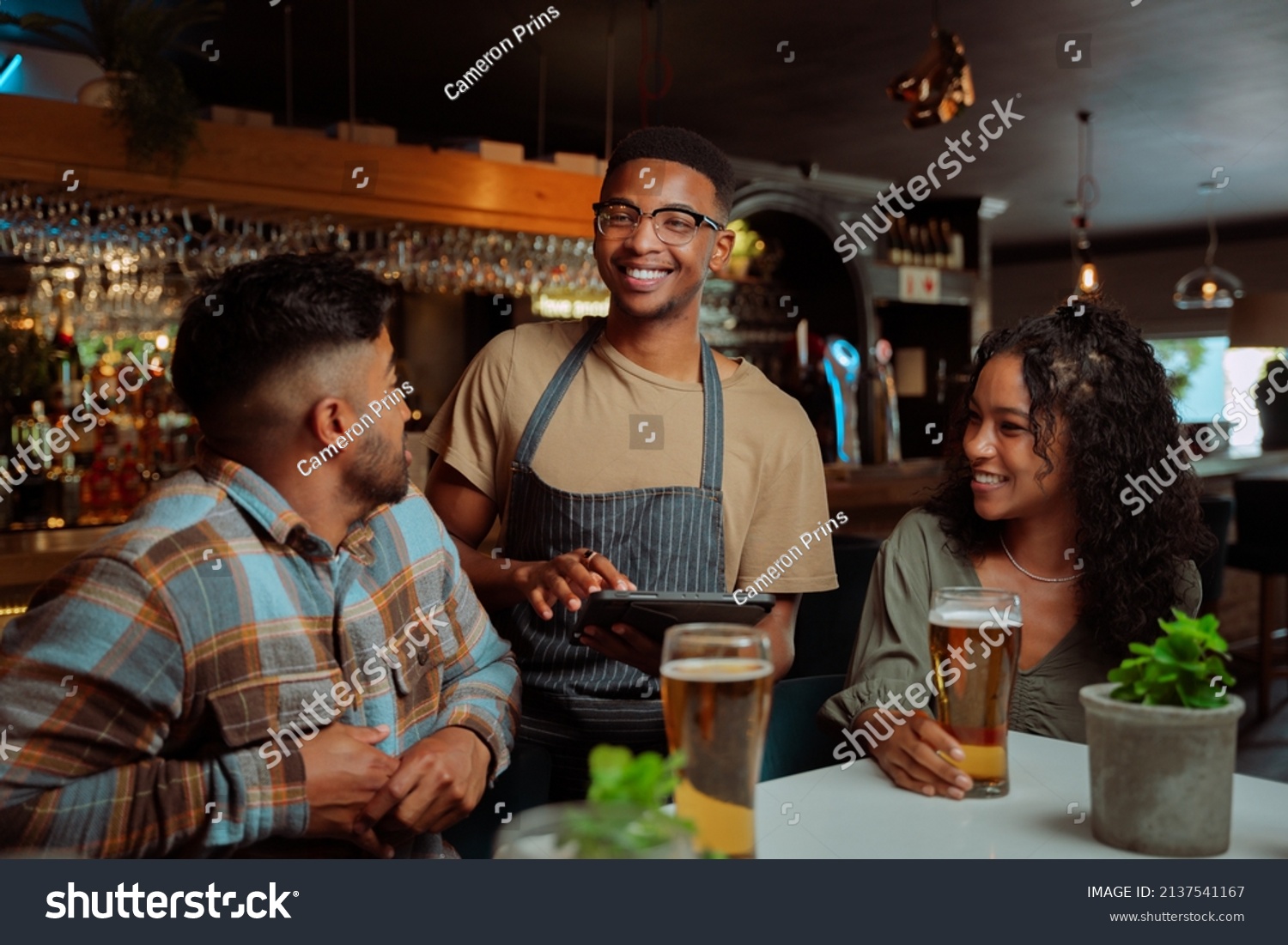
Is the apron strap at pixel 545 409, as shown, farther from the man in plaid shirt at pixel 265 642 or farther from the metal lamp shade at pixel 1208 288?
the metal lamp shade at pixel 1208 288

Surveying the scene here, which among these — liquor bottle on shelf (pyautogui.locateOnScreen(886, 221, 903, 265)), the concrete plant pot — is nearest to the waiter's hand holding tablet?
the concrete plant pot

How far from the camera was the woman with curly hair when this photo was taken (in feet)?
5.22

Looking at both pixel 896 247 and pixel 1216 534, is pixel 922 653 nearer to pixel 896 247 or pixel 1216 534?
pixel 1216 534

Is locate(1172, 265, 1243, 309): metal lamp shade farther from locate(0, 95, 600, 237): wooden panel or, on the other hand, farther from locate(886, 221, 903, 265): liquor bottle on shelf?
locate(0, 95, 600, 237): wooden panel

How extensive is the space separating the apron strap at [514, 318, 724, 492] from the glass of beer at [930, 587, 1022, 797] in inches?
28.0

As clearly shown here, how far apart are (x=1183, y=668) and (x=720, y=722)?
0.43m

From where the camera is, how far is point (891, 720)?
1.35m

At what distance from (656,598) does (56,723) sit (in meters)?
0.65

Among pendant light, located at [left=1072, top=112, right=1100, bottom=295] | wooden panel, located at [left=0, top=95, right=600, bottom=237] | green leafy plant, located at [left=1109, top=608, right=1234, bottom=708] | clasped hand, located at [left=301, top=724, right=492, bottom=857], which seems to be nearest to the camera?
green leafy plant, located at [left=1109, top=608, right=1234, bottom=708]

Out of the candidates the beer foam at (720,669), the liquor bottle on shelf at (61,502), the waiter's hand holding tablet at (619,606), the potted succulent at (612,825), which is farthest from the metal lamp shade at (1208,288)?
the potted succulent at (612,825)

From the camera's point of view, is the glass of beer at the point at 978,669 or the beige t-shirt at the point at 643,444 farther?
the beige t-shirt at the point at 643,444

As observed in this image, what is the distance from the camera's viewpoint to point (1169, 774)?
102 cm

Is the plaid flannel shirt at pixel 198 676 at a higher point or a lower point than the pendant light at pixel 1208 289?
lower

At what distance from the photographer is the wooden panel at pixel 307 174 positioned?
309 centimetres
